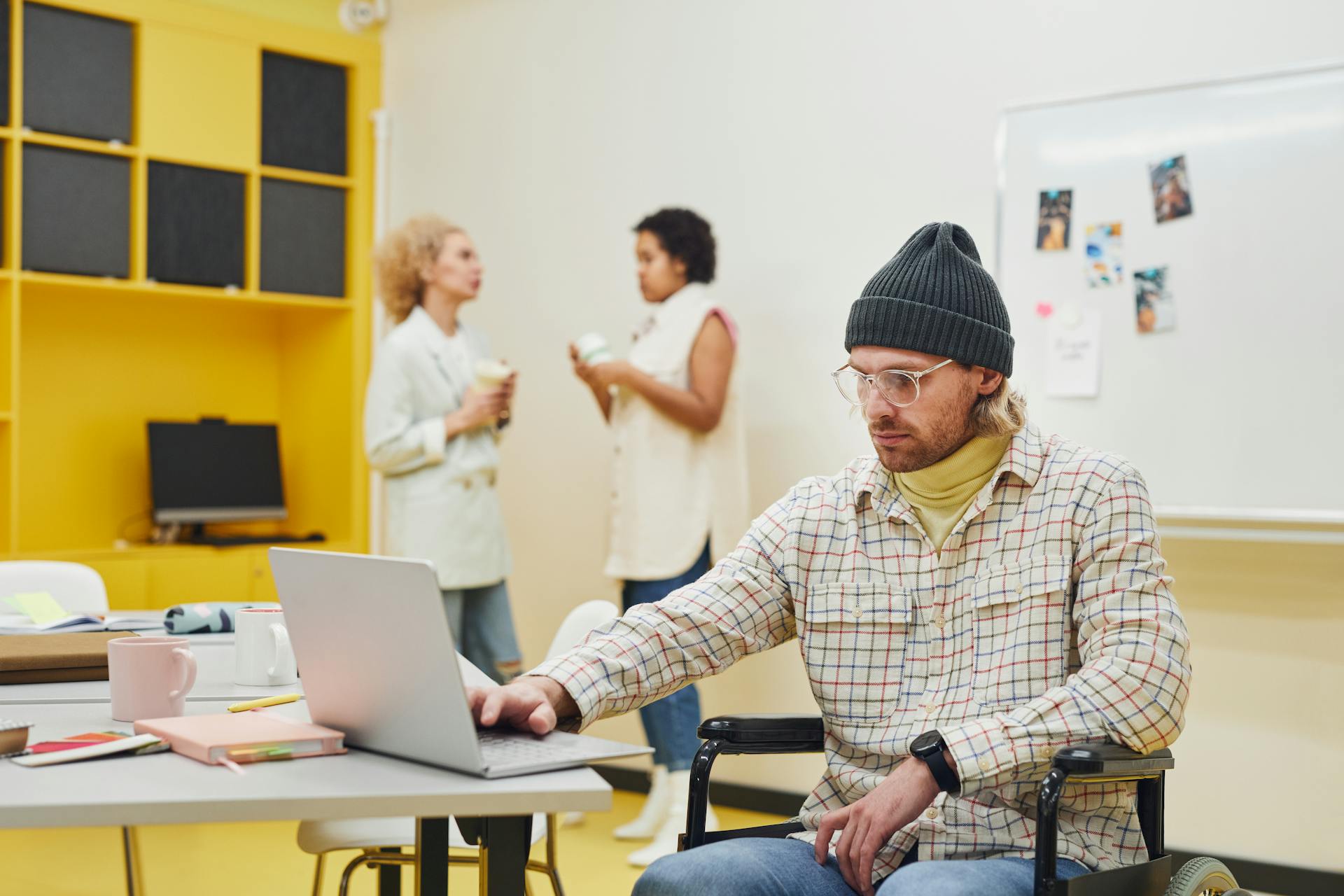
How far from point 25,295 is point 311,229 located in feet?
3.16

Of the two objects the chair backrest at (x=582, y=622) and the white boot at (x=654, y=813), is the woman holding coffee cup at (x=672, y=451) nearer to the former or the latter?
the white boot at (x=654, y=813)

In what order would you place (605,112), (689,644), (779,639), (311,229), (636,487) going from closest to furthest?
(689,644), (779,639), (636,487), (605,112), (311,229)

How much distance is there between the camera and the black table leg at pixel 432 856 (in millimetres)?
1380

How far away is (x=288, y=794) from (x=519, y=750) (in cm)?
24

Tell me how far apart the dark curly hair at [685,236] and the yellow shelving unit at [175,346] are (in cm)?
163

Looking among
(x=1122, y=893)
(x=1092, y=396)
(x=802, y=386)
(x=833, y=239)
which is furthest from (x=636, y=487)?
(x=1122, y=893)

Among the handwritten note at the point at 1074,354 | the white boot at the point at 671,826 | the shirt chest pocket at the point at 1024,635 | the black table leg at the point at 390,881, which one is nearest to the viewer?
the shirt chest pocket at the point at 1024,635

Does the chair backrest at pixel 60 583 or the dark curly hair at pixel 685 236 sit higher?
the dark curly hair at pixel 685 236

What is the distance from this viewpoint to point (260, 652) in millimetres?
1748

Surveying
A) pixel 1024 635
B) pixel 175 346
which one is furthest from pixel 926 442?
pixel 175 346

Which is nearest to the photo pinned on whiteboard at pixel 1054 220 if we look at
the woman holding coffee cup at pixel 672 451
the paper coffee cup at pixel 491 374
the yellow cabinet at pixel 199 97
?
the woman holding coffee cup at pixel 672 451

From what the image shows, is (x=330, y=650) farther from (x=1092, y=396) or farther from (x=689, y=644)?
(x=1092, y=396)

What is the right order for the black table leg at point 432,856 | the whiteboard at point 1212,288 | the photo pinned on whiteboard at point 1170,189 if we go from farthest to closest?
the photo pinned on whiteboard at point 1170,189 < the whiteboard at point 1212,288 < the black table leg at point 432,856

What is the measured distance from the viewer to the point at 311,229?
4.77 m
